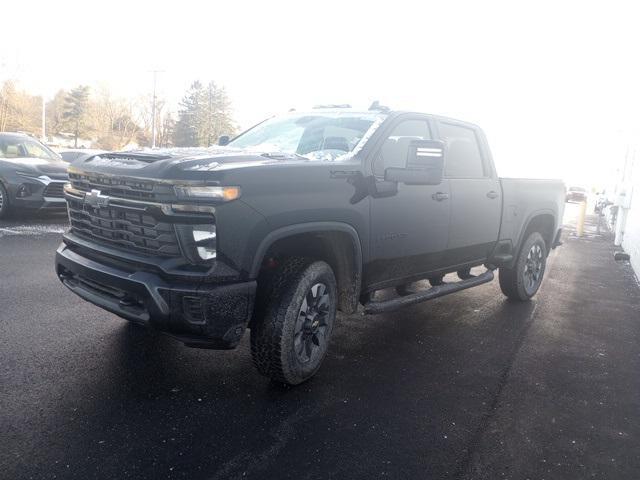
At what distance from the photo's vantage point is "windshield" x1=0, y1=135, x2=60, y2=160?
33.9 ft

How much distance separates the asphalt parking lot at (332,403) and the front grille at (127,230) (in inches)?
36.3

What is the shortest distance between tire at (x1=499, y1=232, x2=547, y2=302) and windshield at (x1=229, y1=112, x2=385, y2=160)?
2917mm

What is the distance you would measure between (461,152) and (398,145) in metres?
1.17

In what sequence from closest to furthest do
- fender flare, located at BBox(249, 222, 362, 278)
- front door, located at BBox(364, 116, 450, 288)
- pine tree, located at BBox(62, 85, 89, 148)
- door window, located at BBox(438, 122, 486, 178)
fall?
fender flare, located at BBox(249, 222, 362, 278), front door, located at BBox(364, 116, 450, 288), door window, located at BBox(438, 122, 486, 178), pine tree, located at BBox(62, 85, 89, 148)

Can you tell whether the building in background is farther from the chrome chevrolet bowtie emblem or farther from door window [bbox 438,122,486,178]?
the chrome chevrolet bowtie emblem

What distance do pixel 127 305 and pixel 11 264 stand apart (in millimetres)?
4143

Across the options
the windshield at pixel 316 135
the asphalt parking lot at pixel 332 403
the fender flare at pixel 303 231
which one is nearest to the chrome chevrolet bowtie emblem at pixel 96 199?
the fender flare at pixel 303 231

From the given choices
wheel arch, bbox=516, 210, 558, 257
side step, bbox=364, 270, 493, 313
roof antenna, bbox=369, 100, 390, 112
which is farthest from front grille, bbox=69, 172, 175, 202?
wheel arch, bbox=516, 210, 558, 257

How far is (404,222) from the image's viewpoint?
13.6 ft

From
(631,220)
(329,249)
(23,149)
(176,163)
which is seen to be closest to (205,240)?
(176,163)

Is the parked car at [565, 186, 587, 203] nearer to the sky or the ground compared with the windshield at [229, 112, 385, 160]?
nearer to the ground

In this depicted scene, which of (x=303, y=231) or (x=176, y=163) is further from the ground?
(x=176, y=163)

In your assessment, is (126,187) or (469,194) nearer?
(126,187)

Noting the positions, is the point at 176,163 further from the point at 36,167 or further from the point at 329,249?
the point at 36,167
